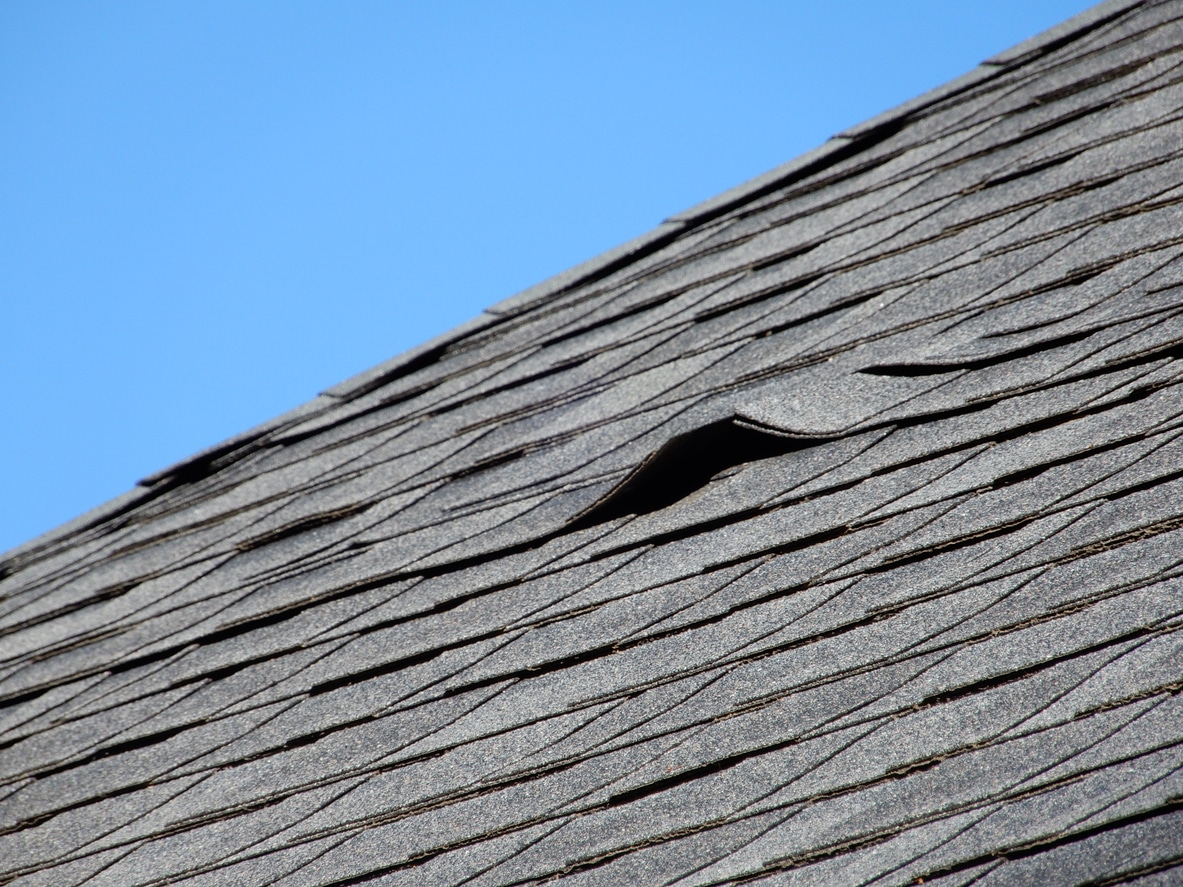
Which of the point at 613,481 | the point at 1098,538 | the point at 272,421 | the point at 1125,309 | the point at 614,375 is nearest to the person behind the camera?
the point at 1098,538

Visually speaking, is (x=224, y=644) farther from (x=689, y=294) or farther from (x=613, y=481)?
(x=689, y=294)

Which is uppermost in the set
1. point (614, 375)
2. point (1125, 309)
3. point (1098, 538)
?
point (614, 375)

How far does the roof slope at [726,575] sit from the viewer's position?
1.78 m

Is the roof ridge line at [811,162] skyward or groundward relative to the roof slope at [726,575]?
skyward

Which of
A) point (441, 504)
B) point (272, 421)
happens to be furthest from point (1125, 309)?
point (272, 421)

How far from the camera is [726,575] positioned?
7.94 ft

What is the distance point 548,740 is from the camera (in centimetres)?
224

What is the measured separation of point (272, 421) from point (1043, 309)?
8.51ft

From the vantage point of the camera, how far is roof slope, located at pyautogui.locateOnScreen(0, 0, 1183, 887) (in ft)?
5.84

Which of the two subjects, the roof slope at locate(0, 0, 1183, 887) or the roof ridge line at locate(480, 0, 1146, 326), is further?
the roof ridge line at locate(480, 0, 1146, 326)

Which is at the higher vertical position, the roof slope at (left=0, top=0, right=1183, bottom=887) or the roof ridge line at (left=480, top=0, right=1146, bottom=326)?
the roof ridge line at (left=480, top=0, right=1146, bottom=326)

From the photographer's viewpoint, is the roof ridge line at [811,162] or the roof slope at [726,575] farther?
the roof ridge line at [811,162]

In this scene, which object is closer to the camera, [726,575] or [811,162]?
[726,575]

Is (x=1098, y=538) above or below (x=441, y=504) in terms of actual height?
below
